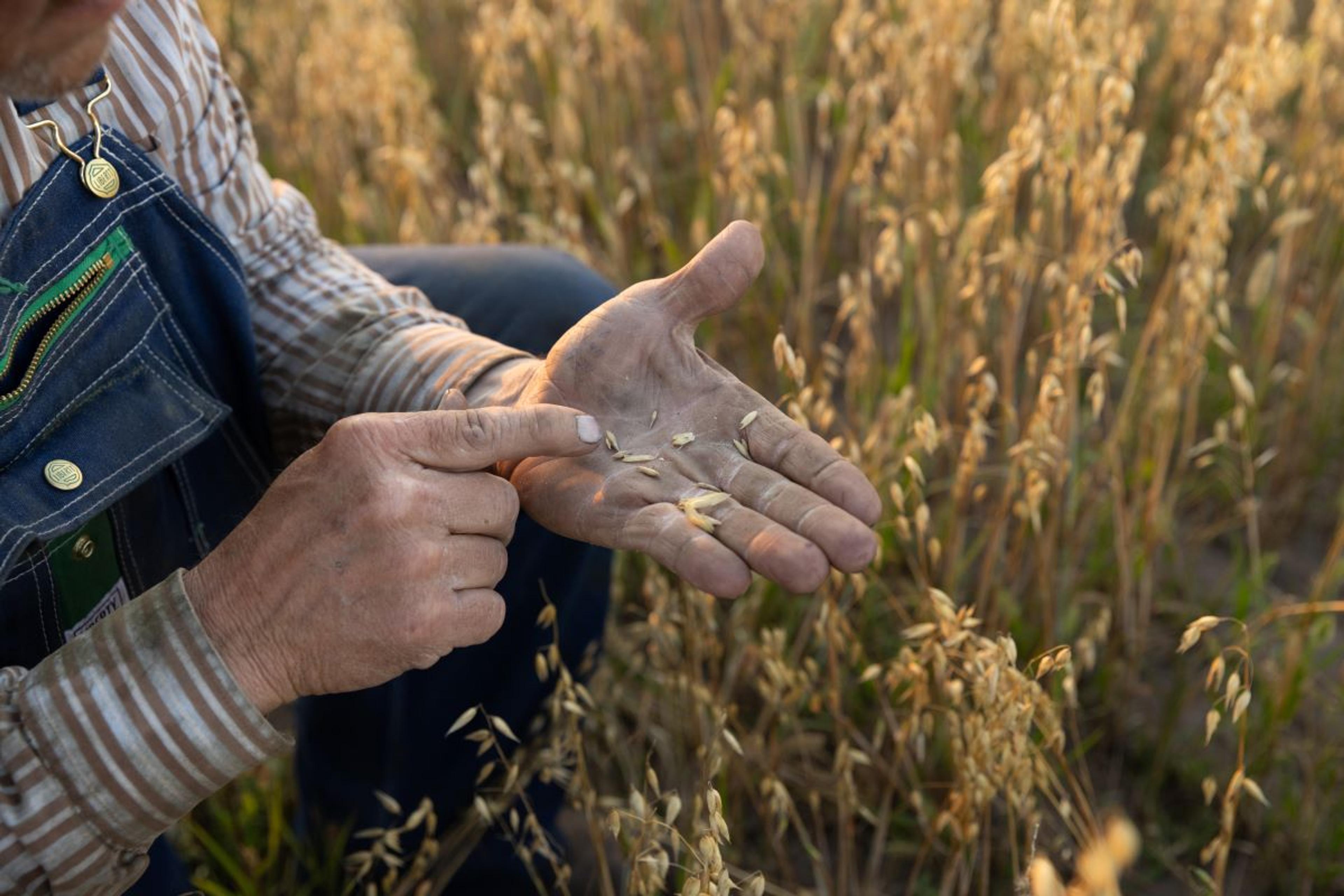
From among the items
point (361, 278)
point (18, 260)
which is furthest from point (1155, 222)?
point (18, 260)

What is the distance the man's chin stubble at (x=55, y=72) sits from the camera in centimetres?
99

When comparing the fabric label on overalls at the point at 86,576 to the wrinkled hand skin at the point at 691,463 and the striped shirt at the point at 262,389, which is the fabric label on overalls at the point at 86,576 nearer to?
the striped shirt at the point at 262,389

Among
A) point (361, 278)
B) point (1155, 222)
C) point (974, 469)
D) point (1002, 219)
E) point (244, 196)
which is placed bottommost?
point (1155, 222)

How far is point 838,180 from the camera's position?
199 cm

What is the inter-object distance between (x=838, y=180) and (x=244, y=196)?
3.15 feet

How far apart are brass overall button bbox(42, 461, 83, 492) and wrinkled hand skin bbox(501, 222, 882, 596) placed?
1.36 feet

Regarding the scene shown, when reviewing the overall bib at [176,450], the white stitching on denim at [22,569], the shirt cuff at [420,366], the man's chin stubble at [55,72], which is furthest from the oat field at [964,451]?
the man's chin stubble at [55,72]

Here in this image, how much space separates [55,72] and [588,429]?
1.78 ft

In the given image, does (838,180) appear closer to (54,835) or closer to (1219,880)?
(1219,880)

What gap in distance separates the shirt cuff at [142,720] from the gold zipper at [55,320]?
0.89 feet

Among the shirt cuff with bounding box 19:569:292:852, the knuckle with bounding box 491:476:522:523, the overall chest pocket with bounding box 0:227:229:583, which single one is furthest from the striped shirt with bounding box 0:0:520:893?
the knuckle with bounding box 491:476:522:523

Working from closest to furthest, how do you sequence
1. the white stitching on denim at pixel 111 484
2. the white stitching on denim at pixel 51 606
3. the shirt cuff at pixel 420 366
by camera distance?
1. the white stitching on denim at pixel 111 484
2. the white stitching on denim at pixel 51 606
3. the shirt cuff at pixel 420 366

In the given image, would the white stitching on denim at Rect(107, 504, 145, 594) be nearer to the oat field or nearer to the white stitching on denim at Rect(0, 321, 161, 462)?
the white stitching on denim at Rect(0, 321, 161, 462)

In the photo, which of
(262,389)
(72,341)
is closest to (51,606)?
(72,341)
